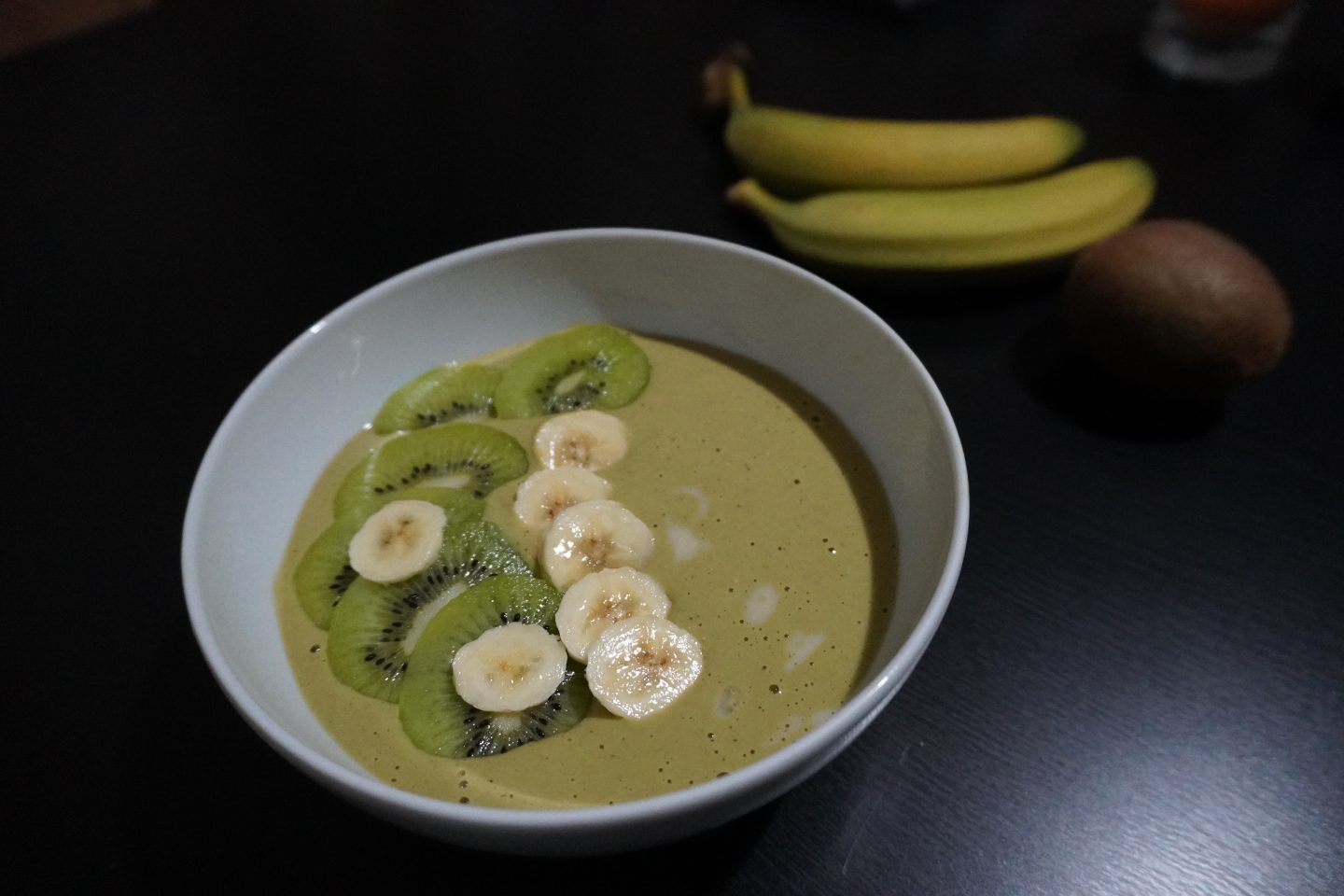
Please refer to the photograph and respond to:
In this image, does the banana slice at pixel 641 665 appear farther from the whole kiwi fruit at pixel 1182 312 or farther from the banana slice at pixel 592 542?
the whole kiwi fruit at pixel 1182 312

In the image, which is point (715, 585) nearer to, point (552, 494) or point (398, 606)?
point (552, 494)

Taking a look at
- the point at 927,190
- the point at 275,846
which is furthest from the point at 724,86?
the point at 275,846

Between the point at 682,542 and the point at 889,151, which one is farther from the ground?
the point at 889,151

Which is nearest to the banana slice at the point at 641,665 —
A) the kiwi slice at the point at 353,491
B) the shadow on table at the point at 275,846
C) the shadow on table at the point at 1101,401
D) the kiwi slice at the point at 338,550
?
the shadow on table at the point at 275,846

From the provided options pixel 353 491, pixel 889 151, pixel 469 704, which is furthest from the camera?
pixel 889 151

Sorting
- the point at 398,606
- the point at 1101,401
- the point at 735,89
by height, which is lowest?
the point at 1101,401

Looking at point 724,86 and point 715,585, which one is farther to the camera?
point 724,86

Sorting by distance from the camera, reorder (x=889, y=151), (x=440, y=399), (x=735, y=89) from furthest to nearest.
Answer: (x=735, y=89) < (x=889, y=151) < (x=440, y=399)
